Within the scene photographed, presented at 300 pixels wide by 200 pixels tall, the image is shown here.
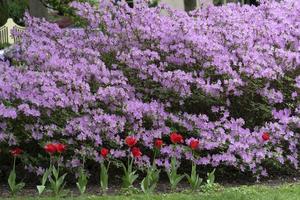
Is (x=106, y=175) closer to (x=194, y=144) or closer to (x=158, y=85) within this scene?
(x=194, y=144)

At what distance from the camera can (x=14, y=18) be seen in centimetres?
2812

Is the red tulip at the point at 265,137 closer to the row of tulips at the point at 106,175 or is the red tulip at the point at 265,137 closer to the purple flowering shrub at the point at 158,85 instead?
the row of tulips at the point at 106,175

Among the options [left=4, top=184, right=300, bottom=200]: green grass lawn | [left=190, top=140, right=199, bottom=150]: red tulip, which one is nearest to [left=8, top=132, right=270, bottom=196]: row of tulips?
[left=190, top=140, right=199, bottom=150]: red tulip

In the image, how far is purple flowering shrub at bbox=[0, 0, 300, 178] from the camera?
6.19 metres

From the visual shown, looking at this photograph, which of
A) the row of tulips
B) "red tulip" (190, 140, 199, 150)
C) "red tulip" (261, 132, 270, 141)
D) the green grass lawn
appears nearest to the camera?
the green grass lawn

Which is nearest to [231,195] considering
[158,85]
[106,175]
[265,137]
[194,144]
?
[194,144]

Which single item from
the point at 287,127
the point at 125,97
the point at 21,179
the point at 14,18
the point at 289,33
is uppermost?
the point at 14,18

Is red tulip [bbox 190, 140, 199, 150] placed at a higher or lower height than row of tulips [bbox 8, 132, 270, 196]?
higher

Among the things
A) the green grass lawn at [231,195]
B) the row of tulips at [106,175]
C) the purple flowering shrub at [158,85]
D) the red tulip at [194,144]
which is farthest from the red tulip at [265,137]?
the red tulip at [194,144]

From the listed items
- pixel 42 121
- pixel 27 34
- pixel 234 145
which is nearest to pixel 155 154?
pixel 234 145

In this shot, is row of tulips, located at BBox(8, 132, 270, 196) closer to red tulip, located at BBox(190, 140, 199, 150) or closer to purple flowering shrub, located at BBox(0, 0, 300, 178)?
red tulip, located at BBox(190, 140, 199, 150)

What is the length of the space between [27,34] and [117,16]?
121 centimetres

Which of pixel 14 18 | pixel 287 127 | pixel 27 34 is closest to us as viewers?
pixel 287 127

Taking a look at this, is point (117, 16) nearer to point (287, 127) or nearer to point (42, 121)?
point (42, 121)
